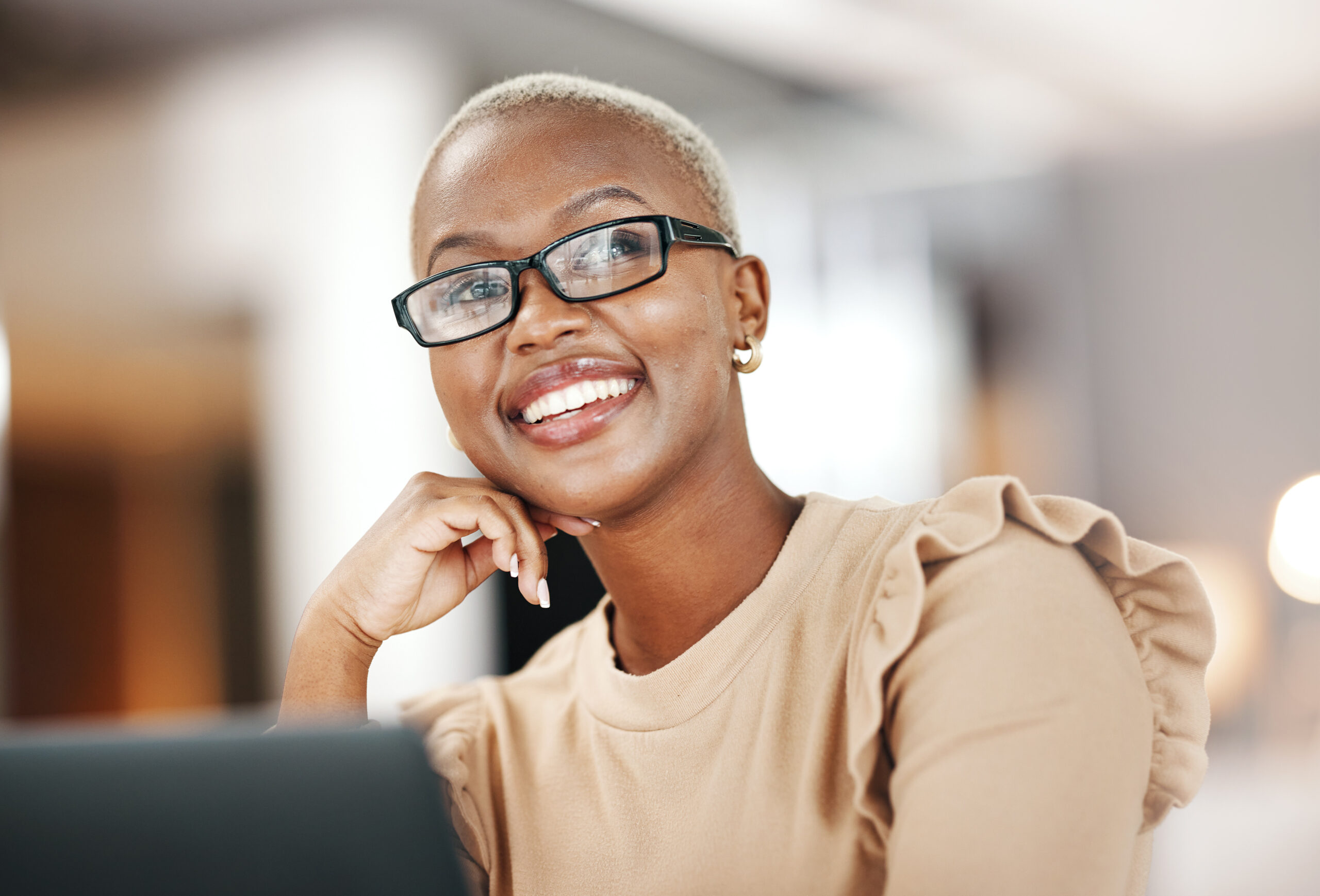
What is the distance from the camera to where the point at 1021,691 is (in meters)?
0.85

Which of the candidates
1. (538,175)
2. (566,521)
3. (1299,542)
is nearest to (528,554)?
(566,521)

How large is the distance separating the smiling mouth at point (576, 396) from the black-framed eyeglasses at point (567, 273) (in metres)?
0.08

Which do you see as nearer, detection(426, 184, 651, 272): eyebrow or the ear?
detection(426, 184, 651, 272): eyebrow

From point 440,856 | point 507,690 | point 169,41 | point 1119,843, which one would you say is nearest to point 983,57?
point 169,41

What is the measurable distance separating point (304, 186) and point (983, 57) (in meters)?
3.01

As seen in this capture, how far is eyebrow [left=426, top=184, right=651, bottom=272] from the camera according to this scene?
1146 mm

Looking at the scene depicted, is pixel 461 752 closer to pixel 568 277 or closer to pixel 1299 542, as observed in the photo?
pixel 568 277

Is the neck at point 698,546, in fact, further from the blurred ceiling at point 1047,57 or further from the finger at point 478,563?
the blurred ceiling at point 1047,57

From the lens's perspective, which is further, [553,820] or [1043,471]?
[1043,471]

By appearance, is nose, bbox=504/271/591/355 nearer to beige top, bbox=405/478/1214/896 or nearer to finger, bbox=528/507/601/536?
finger, bbox=528/507/601/536

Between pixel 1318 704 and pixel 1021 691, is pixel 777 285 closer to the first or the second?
pixel 1318 704

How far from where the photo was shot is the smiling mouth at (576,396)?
1.14 metres

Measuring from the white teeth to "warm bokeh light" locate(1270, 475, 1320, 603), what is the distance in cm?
458

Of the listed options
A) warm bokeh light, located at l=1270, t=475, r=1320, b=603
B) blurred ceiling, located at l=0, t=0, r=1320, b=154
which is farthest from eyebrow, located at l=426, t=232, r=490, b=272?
warm bokeh light, located at l=1270, t=475, r=1320, b=603
